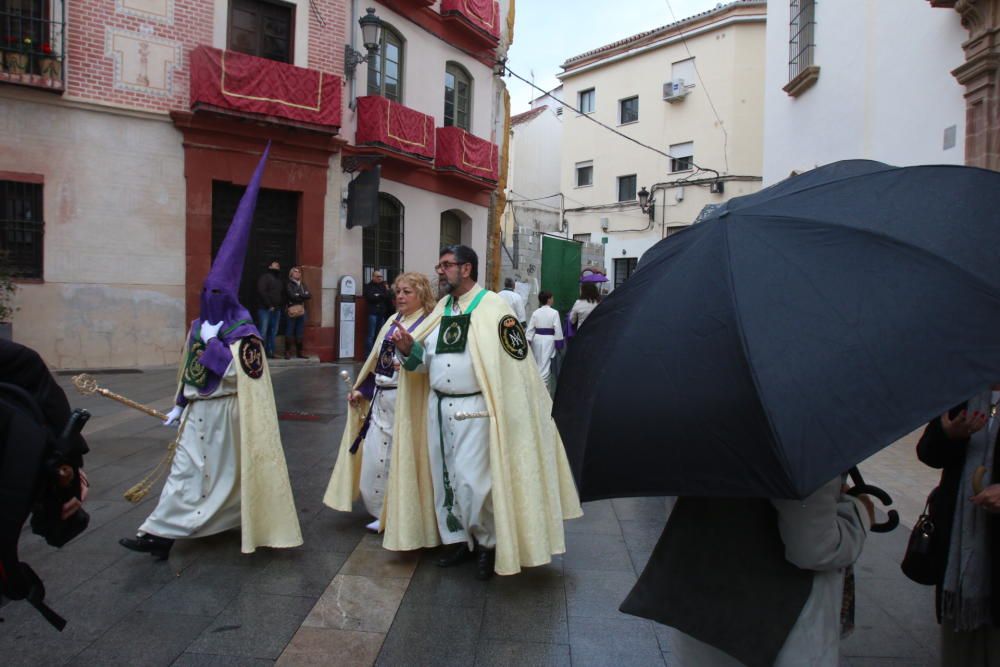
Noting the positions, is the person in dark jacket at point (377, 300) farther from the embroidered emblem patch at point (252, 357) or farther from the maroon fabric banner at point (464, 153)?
the embroidered emblem patch at point (252, 357)

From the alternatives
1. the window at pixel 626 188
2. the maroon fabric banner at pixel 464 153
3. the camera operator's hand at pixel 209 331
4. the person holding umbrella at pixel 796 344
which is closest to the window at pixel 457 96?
the maroon fabric banner at pixel 464 153

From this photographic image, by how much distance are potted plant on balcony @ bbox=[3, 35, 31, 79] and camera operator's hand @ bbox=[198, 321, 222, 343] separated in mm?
9373

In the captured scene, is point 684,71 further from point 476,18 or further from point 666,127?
point 476,18

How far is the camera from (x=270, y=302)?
13.3 metres

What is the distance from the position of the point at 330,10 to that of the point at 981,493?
47.9 ft

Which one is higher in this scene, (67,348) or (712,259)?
(712,259)

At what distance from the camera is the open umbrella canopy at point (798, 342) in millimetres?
1533

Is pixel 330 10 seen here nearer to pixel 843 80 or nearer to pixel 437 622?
pixel 843 80

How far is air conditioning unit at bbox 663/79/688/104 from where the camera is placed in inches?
1066

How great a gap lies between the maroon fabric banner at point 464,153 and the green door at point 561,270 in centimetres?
265

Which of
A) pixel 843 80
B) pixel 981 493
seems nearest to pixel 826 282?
pixel 981 493

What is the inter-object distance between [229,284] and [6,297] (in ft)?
27.9

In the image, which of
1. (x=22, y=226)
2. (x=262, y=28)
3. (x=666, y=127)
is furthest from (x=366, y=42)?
(x=666, y=127)

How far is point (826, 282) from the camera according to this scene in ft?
5.42
